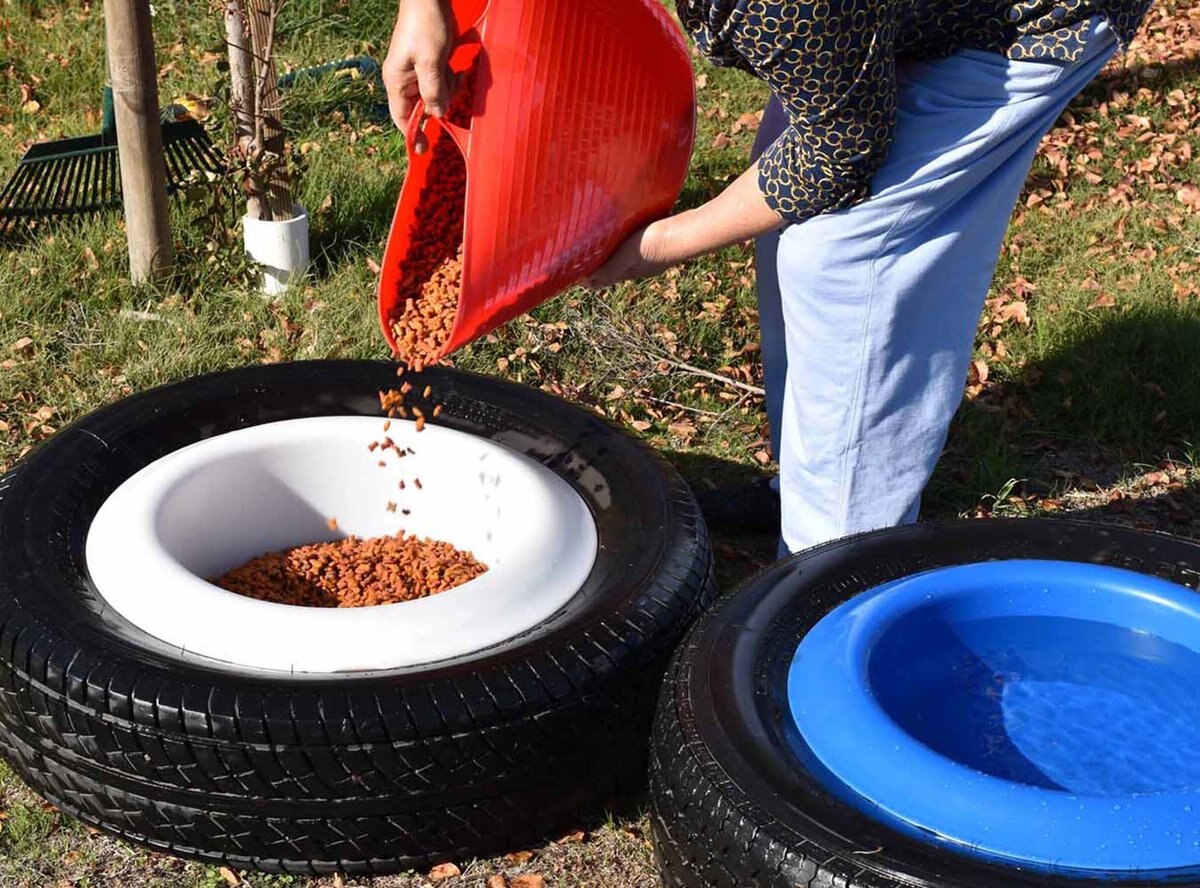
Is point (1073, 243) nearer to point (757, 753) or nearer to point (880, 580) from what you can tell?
point (880, 580)

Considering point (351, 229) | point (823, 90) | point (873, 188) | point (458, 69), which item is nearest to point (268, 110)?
point (351, 229)

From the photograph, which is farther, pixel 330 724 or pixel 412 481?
pixel 412 481

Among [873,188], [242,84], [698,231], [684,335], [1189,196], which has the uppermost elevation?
[873,188]

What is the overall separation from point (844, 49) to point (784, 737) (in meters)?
1.07

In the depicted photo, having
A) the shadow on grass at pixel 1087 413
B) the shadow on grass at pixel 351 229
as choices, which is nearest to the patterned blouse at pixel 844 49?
the shadow on grass at pixel 1087 413

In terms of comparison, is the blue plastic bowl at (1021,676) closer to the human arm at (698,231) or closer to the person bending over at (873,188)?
the person bending over at (873,188)

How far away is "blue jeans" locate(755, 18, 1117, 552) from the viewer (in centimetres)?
264

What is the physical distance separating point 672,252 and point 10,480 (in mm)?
1421

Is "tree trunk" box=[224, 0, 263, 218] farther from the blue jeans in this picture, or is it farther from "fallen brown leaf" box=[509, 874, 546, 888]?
"fallen brown leaf" box=[509, 874, 546, 888]

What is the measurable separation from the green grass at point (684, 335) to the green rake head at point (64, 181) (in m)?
0.11

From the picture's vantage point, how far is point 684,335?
15.6 feet

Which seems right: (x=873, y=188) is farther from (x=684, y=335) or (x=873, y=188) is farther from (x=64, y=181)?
(x=64, y=181)

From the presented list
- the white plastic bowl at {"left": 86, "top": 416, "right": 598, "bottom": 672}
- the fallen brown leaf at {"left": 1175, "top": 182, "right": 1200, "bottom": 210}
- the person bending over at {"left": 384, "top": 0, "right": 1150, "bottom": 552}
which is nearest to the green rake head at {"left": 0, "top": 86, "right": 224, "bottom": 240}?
the white plastic bowl at {"left": 86, "top": 416, "right": 598, "bottom": 672}

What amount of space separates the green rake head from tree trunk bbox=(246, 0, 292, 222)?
0.45m
